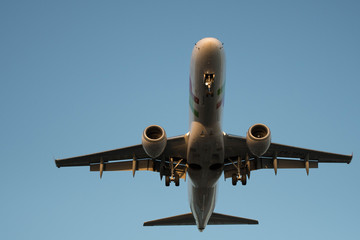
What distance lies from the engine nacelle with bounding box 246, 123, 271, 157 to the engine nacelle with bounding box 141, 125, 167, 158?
3.65 meters

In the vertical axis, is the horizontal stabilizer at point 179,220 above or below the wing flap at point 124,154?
below

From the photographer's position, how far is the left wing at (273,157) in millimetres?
21562

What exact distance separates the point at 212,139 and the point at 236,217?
8.90 metres

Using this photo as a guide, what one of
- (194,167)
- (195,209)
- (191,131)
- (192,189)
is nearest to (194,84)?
(191,131)

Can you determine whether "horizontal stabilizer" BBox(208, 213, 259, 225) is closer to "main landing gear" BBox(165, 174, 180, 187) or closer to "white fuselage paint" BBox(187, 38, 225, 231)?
"white fuselage paint" BBox(187, 38, 225, 231)

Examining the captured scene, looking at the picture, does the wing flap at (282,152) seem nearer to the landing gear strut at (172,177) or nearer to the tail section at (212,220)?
the landing gear strut at (172,177)

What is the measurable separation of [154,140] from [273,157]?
7.09 meters

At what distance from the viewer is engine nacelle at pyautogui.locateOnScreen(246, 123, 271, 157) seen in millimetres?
18969

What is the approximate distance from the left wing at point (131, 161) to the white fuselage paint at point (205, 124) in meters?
0.94

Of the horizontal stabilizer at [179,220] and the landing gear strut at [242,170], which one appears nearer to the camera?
the landing gear strut at [242,170]

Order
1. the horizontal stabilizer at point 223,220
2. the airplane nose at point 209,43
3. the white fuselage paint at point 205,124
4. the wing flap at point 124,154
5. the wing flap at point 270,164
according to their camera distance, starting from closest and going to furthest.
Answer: the airplane nose at point 209,43, the white fuselage paint at point 205,124, the wing flap at point 124,154, the wing flap at point 270,164, the horizontal stabilizer at point 223,220

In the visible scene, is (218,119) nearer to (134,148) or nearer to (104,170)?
(134,148)

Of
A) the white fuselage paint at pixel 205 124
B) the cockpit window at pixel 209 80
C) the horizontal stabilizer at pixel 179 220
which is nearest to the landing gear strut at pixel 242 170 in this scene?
the white fuselage paint at pixel 205 124

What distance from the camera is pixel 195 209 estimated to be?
77.1 ft
